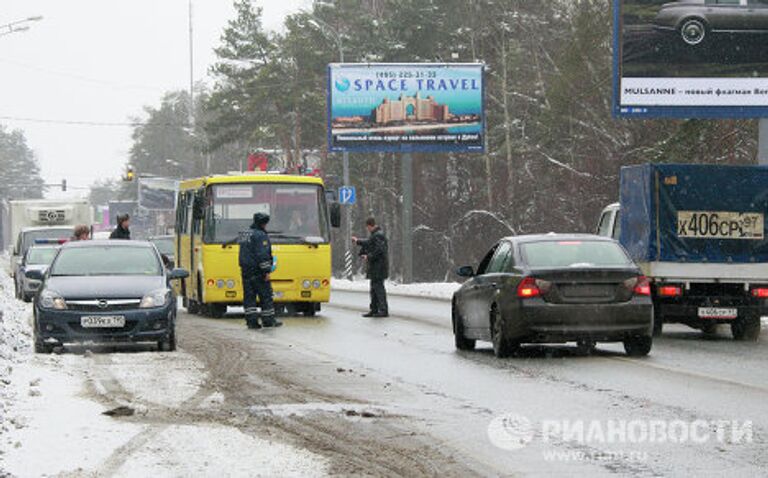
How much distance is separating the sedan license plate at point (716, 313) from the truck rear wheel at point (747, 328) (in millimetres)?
594

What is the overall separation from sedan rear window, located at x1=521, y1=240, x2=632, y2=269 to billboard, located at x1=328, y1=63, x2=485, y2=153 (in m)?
35.8

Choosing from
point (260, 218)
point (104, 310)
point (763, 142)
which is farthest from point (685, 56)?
point (104, 310)

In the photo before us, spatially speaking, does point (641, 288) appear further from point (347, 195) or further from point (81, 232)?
point (347, 195)

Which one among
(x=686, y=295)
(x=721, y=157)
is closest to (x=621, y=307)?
(x=686, y=295)

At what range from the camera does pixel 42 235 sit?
4812 cm

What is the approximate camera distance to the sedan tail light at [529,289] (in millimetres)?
17906

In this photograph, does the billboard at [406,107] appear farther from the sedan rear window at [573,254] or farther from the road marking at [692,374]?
the road marking at [692,374]

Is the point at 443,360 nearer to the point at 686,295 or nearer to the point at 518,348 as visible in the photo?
the point at 518,348

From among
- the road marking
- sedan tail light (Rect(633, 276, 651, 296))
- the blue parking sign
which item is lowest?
the road marking

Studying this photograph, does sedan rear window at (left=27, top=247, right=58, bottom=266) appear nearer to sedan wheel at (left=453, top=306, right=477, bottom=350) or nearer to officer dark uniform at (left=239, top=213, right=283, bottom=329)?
officer dark uniform at (left=239, top=213, right=283, bottom=329)

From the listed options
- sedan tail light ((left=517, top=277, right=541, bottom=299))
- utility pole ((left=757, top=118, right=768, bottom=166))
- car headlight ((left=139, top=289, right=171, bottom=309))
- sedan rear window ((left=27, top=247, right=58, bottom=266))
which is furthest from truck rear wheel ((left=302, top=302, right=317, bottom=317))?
sedan rear window ((left=27, top=247, right=58, bottom=266))

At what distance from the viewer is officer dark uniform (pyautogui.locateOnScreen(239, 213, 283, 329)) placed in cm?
2525

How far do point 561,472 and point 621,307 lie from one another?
875 cm

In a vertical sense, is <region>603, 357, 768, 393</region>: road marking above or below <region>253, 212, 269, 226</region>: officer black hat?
below
